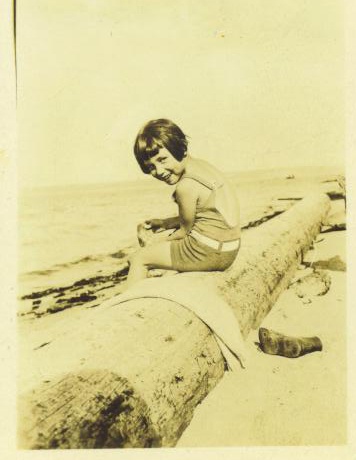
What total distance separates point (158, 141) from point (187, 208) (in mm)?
390

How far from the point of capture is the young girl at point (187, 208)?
2918mm

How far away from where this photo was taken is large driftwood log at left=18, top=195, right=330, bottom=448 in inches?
82.4

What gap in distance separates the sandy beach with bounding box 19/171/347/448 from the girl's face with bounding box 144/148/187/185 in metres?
0.46

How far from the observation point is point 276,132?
10.9 ft

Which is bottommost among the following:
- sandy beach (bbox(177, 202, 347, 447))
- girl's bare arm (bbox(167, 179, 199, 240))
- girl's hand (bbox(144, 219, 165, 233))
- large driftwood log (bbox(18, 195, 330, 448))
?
sandy beach (bbox(177, 202, 347, 447))

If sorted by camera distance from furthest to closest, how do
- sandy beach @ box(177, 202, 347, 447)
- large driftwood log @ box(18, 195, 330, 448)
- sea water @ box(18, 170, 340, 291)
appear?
sea water @ box(18, 170, 340, 291) → sandy beach @ box(177, 202, 347, 447) → large driftwood log @ box(18, 195, 330, 448)

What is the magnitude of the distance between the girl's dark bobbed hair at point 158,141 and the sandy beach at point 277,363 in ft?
1.65

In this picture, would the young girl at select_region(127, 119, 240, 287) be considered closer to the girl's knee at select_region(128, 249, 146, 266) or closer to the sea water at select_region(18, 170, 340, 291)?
the girl's knee at select_region(128, 249, 146, 266)

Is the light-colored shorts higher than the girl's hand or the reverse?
the reverse

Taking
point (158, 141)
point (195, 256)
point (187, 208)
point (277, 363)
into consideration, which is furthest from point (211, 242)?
point (277, 363)

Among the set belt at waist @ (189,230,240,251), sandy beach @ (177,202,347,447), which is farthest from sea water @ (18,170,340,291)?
sandy beach @ (177,202,347,447)

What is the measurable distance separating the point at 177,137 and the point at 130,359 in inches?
49.6

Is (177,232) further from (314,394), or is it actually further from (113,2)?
(113,2)

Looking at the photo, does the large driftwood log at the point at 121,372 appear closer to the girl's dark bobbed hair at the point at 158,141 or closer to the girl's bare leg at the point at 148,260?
the girl's bare leg at the point at 148,260
